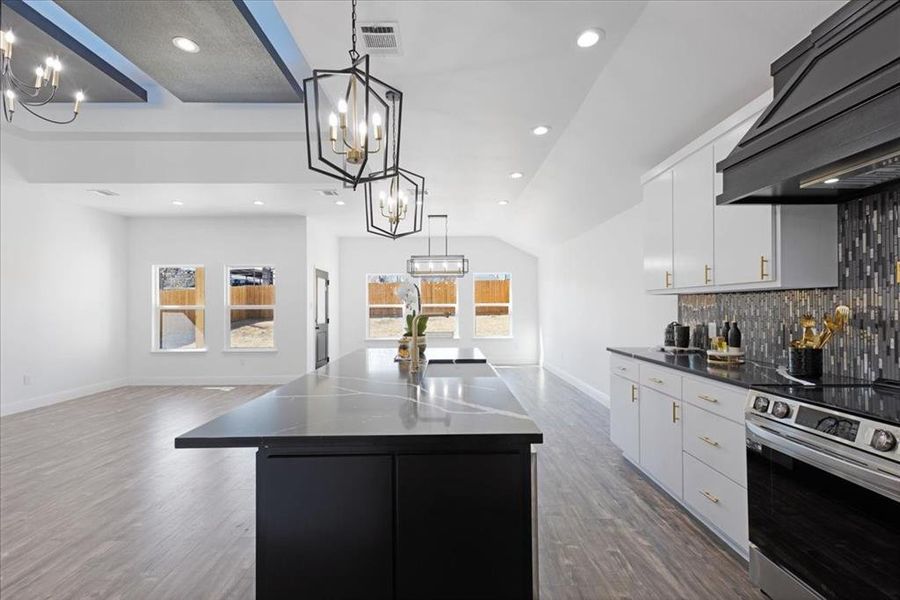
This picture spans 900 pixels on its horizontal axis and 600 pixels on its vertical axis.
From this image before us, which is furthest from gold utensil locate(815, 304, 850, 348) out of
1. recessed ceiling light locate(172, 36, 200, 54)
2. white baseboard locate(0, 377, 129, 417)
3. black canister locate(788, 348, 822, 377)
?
white baseboard locate(0, 377, 129, 417)

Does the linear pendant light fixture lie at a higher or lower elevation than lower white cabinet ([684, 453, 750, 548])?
higher

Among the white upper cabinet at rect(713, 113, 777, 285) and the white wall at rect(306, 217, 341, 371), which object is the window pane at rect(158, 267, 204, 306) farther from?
the white upper cabinet at rect(713, 113, 777, 285)

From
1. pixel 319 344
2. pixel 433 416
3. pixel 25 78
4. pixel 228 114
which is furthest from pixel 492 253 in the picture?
pixel 433 416

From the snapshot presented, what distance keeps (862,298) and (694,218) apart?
1105 millimetres

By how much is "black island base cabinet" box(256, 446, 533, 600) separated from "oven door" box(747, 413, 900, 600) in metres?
1.15

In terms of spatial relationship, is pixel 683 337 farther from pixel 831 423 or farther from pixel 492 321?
pixel 492 321

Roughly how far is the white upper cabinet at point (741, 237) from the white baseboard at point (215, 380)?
6742 mm

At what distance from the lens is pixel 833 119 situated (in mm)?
1714

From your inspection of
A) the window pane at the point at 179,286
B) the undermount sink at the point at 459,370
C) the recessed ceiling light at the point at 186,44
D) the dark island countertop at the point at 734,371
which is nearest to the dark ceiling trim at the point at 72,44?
the recessed ceiling light at the point at 186,44

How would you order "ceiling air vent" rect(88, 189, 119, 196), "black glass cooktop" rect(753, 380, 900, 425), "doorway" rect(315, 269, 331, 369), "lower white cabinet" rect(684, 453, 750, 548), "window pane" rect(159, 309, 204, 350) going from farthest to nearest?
"doorway" rect(315, 269, 331, 369) → "window pane" rect(159, 309, 204, 350) → "ceiling air vent" rect(88, 189, 119, 196) → "lower white cabinet" rect(684, 453, 750, 548) → "black glass cooktop" rect(753, 380, 900, 425)

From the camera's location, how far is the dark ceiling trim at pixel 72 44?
369cm

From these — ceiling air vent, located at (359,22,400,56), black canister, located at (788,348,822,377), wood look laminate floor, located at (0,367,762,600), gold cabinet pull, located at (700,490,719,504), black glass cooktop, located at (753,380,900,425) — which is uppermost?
ceiling air vent, located at (359,22,400,56)

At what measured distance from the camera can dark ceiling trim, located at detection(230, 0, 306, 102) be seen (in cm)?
360

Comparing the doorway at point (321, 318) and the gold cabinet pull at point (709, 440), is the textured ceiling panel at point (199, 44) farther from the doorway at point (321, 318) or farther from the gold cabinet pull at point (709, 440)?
the gold cabinet pull at point (709, 440)
